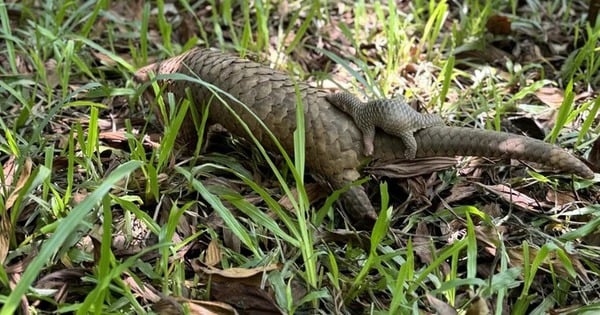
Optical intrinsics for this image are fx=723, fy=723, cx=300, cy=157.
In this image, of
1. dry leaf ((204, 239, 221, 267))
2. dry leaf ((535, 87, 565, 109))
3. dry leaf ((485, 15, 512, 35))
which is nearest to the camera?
dry leaf ((204, 239, 221, 267))

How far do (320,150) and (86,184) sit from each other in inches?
25.3

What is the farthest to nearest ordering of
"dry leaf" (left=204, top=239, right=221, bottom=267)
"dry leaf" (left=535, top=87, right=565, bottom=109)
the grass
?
"dry leaf" (left=535, top=87, right=565, bottom=109), "dry leaf" (left=204, top=239, right=221, bottom=267), the grass

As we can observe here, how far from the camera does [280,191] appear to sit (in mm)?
2096

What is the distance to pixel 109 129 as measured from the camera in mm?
2395

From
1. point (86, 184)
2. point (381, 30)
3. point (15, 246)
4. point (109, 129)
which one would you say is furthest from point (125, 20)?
point (15, 246)

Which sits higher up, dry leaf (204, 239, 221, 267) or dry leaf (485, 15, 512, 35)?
dry leaf (485, 15, 512, 35)

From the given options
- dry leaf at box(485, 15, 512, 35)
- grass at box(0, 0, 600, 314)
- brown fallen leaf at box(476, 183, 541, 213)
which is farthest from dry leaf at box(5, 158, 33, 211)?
dry leaf at box(485, 15, 512, 35)

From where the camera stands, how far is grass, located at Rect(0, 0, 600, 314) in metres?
1.65

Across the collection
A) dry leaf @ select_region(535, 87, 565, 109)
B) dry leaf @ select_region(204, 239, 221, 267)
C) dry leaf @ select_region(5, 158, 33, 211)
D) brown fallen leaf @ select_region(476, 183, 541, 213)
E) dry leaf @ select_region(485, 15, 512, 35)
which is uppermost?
dry leaf @ select_region(5, 158, 33, 211)

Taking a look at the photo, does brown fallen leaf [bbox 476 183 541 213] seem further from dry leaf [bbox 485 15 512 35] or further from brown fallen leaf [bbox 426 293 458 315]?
dry leaf [bbox 485 15 512 35]

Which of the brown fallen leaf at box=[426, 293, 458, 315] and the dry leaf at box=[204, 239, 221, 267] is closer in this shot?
the brown fallen leaf at box=[426, 293, 458, 315]

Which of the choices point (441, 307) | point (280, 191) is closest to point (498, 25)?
point (280, 191)

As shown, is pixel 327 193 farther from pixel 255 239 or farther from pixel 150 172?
pixel 150 172

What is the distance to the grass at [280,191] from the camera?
165 centimetres
